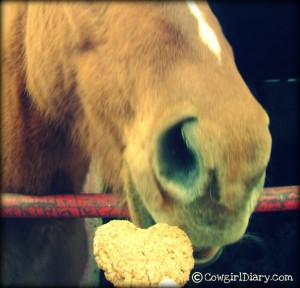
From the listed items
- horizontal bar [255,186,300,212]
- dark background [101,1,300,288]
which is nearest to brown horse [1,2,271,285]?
horizontal bar [255,186,300,212]

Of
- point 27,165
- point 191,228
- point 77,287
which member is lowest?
point 77,287

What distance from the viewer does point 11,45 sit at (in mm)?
972

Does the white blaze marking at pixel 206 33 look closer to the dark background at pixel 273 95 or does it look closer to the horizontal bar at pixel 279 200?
the horizontal bar at pixel 279 200

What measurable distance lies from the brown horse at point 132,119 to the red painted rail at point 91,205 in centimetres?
5

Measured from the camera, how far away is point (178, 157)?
61cm

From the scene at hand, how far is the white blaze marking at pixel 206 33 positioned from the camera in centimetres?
66

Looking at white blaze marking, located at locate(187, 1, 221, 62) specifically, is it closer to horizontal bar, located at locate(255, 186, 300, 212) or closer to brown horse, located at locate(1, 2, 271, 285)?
brown horse, located at locate(1, 2, 271, 285)

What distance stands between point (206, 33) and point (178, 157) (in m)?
0.20

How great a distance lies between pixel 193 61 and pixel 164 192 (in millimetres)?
192

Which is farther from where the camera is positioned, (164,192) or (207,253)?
(207,253)

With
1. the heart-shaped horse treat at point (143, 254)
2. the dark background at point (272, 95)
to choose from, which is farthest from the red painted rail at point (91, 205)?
the dark background at point (272, 95)

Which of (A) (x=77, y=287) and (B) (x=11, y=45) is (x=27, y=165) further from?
(A) (x=77, y=287)

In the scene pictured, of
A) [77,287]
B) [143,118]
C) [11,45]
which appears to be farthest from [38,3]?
[77,287]

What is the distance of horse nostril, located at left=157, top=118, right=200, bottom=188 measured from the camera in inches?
23.0
